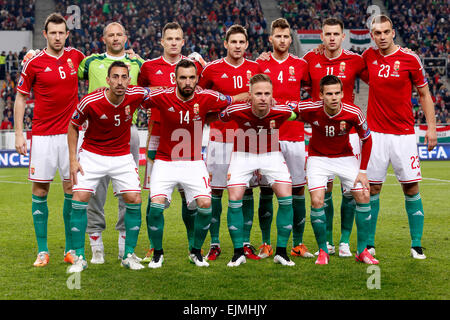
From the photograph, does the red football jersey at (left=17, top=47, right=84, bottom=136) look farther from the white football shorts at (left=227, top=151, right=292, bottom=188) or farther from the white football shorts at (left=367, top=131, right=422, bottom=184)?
the white football shorts at (left=367, top=131, right=422, bottom=184)

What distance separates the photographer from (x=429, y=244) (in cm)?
729

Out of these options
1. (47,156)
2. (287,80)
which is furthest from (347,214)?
(47,156)

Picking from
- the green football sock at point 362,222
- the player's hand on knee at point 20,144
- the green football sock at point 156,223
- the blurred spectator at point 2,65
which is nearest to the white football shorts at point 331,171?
the green football sock at point 362,222

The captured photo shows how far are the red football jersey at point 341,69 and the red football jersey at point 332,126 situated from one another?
0.47m

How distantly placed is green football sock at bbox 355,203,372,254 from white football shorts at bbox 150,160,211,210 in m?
1.62

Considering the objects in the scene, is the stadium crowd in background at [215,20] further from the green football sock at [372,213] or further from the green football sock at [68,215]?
the green football sock at [68,215]

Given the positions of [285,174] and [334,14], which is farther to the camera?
[334,14]

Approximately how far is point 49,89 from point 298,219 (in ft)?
10.2

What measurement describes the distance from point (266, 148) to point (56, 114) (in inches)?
88.8

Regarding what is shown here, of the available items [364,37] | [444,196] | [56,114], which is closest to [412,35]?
[364,37]

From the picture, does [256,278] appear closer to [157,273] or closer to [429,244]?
[157,273]

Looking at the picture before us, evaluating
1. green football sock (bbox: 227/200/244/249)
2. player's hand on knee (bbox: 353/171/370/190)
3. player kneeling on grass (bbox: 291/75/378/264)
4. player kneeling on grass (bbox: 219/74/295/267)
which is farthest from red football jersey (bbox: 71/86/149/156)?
player's hand on knee (bbox: 353/171/370/190)

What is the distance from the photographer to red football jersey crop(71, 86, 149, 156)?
5824 millimetres

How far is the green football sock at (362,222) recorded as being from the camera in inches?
246
